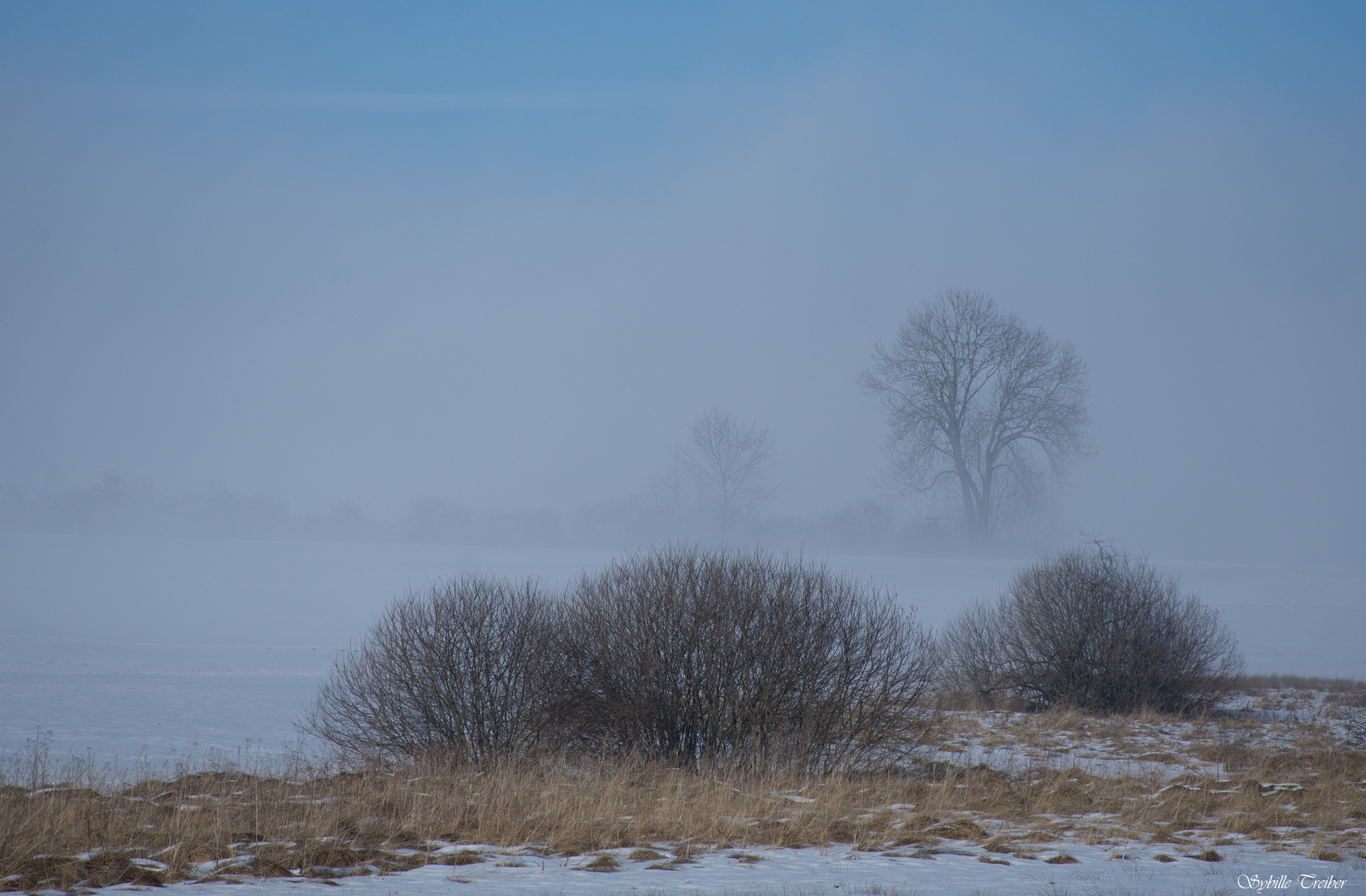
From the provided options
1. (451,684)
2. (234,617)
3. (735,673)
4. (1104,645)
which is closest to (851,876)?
(735,673)

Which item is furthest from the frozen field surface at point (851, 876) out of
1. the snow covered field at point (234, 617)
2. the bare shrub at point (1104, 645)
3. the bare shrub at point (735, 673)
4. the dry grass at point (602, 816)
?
the bare shrub at point (1104, 645)

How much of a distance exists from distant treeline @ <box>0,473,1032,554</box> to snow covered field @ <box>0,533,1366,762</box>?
3.07 metres

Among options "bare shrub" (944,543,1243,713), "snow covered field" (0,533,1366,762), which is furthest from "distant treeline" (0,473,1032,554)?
"bare shrub" (944,543,1243,713)

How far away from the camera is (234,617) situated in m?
36.2

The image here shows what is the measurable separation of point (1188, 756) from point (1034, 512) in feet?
87.7

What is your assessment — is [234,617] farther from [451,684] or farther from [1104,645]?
[1104,645]

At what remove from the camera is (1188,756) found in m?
13.2

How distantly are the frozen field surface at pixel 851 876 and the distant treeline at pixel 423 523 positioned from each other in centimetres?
3220

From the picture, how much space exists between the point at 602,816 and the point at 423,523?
182ft

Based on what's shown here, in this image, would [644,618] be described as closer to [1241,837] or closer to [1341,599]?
[1241,837]

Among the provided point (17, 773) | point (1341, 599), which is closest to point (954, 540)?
point (1341, 599)

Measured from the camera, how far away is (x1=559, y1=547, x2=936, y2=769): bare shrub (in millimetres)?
12031

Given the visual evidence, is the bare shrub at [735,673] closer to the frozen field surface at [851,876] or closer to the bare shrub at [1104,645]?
the frozen field surface at [851,876]

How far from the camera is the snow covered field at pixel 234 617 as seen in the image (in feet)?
59.3
